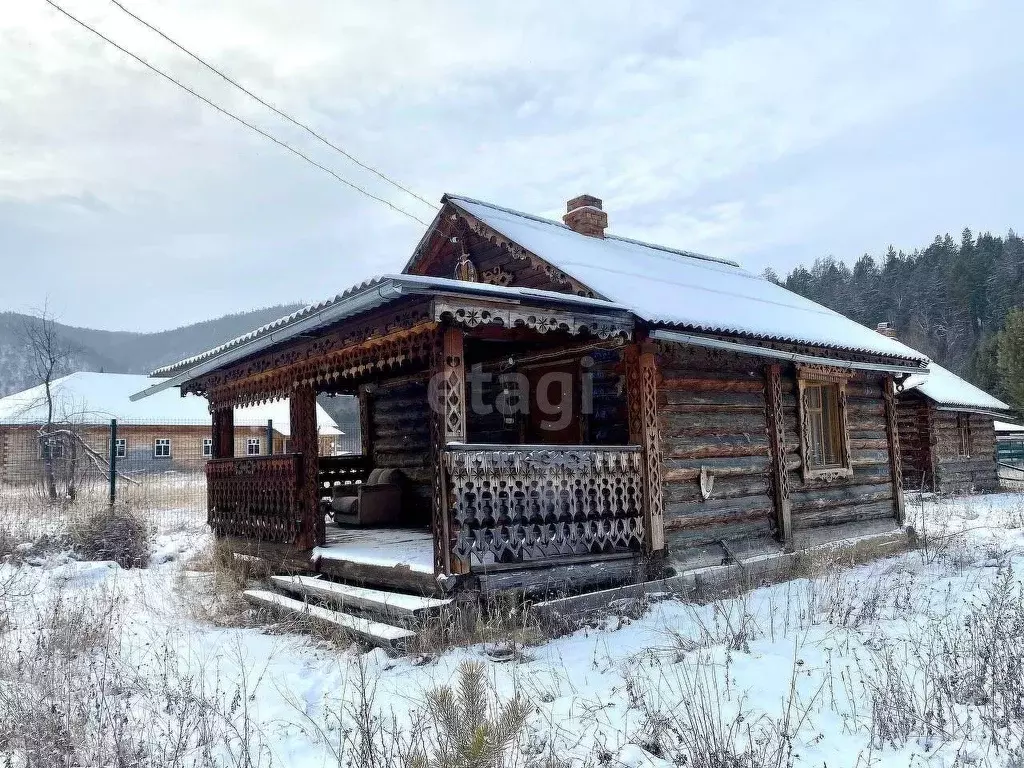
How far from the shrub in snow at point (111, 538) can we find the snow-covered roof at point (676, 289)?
6859 millimetres

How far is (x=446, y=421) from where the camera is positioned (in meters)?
6.66

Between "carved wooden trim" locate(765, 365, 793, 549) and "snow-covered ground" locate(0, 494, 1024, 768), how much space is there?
1.71 metres

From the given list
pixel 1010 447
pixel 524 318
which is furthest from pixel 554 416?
pixel 1010 447

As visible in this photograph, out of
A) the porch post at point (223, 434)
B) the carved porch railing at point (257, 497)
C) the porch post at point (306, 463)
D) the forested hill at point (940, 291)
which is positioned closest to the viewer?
the porch post at point (306, 463)

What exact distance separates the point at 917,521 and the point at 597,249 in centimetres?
860

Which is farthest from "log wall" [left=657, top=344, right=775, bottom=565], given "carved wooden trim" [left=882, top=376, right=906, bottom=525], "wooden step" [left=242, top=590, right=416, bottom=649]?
"carved wooden trim" [left=882, top=376, right=906, bottom=525]

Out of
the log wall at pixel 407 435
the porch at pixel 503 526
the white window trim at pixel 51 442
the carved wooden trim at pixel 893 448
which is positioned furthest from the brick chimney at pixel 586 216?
the white window trim at pixel 51 442

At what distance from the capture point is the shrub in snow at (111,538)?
10812 millimetres

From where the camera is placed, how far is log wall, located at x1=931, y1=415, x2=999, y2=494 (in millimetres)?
23031

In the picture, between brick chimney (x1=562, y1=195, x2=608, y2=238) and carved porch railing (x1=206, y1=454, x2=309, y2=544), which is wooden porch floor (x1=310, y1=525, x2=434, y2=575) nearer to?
carved porch railing (x1=206, y1=454, x2=309, y2=544)

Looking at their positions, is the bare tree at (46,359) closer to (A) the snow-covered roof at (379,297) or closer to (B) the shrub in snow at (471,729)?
(A) the snow-covered roof at (379,297)

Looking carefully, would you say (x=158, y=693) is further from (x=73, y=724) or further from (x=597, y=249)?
(x=597, y=249)

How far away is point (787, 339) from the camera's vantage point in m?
9.39

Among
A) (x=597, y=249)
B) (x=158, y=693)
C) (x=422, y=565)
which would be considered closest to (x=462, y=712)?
(x=158, y=693)
